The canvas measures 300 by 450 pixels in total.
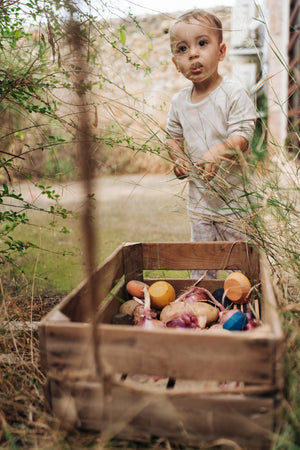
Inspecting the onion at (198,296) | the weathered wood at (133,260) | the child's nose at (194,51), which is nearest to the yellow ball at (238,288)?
the onion at (198,296)

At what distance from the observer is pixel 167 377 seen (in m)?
0.86

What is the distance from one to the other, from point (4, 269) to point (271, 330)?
1044mm

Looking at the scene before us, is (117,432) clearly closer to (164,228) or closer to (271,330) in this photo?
(271,330)

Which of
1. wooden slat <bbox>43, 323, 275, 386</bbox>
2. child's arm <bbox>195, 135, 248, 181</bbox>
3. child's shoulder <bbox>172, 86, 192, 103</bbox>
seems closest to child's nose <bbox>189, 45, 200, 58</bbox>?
child's shoulder <bbox>172, 86, 192, 103</bbox>

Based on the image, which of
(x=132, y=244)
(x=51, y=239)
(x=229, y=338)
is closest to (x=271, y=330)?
(x=229, y=338)

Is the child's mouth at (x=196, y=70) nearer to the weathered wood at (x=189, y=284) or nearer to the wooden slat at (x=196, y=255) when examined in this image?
the wooden slat at (x=196, y=255)

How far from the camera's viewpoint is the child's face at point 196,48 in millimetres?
1687

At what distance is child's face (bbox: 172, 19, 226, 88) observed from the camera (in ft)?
5.53

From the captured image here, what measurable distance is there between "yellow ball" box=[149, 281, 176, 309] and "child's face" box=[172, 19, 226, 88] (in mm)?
879

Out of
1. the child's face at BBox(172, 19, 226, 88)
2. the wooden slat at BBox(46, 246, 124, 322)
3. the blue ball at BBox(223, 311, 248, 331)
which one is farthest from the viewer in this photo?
the child's face at BBox(172, 19, 226, 88)

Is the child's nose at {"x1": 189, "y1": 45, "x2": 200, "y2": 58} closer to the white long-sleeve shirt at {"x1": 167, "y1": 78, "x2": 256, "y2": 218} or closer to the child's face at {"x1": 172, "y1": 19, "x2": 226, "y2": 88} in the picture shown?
the child's face at {"x1": 172, "y1": 19, "x2": 226, "y2": 88}

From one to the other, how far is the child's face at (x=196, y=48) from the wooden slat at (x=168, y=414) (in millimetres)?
1272

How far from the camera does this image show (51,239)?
295 cm

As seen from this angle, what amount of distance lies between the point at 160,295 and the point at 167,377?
19.2 inches
